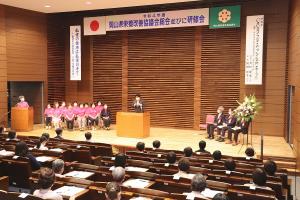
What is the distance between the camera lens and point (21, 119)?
42.5 feet

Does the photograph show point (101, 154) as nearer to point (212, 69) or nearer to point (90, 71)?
point (212, 69)

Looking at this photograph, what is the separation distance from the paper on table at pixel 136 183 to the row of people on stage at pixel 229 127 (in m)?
6.30

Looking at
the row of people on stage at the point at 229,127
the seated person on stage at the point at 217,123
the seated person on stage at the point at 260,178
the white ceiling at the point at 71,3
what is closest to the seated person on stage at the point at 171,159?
the seated person on stage at the point at 260,178

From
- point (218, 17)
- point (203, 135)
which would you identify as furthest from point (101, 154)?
point (218, 17)

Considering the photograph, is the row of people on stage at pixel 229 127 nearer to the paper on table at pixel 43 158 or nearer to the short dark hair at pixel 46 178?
the paper on table at pixel 43 158

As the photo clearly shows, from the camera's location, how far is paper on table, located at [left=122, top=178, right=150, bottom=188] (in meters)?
4.73

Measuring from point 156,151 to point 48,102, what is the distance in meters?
8.95

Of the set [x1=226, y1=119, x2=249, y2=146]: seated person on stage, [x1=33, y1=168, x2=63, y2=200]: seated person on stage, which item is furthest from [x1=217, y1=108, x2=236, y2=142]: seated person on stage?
[x1=33, y1=168, x2=63, y2=200]: seated person on stage

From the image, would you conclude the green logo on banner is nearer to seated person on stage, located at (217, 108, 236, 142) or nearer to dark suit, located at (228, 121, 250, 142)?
seated person on stage, located at (217, 108, 236, 142)

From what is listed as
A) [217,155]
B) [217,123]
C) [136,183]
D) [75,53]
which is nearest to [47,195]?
[136,183]

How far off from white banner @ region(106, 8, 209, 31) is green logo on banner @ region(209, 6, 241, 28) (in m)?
0.22

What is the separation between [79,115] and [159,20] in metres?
4.90

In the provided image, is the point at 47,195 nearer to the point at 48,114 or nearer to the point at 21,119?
the point at 21,119

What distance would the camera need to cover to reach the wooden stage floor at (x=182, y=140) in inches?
385
